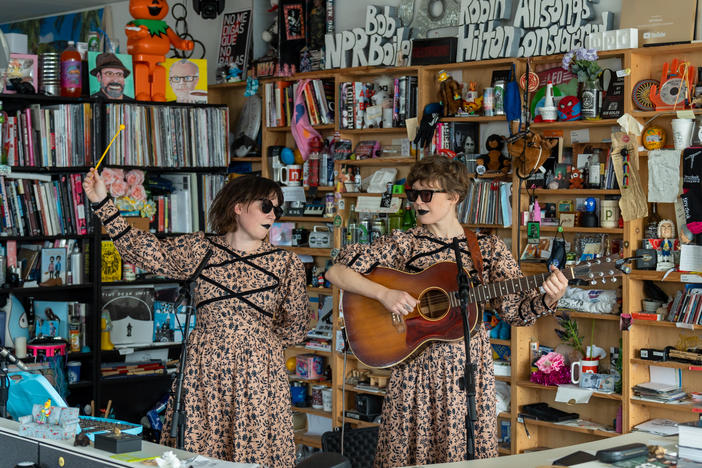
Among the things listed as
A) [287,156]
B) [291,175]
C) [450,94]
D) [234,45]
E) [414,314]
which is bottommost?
[414,314]

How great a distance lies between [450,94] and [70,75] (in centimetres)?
238

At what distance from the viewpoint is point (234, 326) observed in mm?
3539

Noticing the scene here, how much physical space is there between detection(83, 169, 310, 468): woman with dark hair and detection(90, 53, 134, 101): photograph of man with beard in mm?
2316

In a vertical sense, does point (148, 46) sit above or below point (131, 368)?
above

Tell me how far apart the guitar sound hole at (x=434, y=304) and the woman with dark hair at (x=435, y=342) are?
1.8 inches

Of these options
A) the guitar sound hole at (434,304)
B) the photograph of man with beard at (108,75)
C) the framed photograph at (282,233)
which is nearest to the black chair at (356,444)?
the guitar sound hole at (434,304)

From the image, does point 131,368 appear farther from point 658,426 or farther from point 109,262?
point 658,426

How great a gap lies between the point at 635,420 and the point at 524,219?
1.19 metres

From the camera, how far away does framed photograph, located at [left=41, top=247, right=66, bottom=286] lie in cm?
546

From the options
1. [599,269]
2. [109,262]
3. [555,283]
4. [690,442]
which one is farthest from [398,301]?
[109,262]

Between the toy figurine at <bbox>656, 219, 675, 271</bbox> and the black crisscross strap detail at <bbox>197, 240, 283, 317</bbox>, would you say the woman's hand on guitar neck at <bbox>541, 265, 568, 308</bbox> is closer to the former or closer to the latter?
the black crisscross strap detail at <bbox>197, 240, 283, 317</bbox>

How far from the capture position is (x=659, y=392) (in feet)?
14.4

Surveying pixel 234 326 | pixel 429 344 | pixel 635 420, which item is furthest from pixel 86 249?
pixel 635 420

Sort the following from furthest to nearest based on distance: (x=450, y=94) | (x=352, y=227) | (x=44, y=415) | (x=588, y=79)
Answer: (x=352, y=227) < (x=450, y=94) < (x=588, y=79) < (x=44, y=415)
